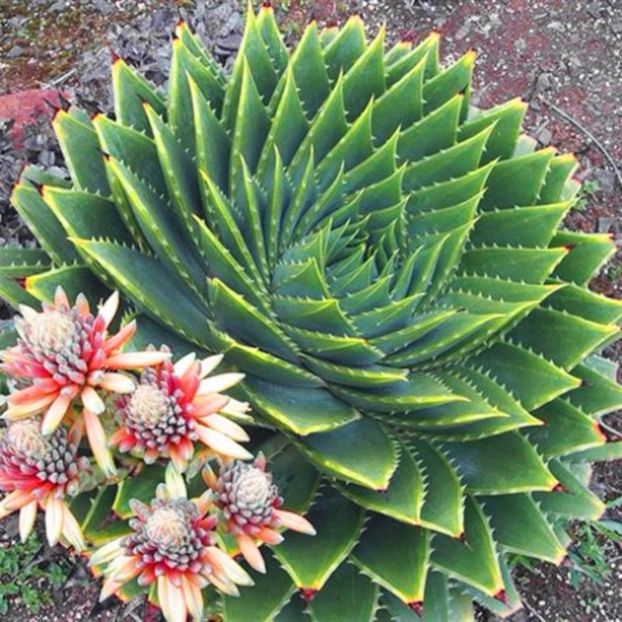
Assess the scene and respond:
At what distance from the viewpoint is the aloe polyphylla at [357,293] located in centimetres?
220

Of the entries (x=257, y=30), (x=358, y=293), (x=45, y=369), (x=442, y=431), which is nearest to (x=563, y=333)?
(x=442, y=431)

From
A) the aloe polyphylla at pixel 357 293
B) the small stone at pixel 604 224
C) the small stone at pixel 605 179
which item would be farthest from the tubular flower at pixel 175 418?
the small stone at pixel 605 179

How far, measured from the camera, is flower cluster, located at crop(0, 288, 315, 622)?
64.9 inches

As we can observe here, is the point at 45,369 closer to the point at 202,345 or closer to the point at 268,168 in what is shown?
the point at 202,345

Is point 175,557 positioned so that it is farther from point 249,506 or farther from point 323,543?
point 323,543

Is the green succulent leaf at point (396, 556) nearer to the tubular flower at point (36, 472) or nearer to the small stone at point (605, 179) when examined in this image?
the tubular flower at point (36, 472)

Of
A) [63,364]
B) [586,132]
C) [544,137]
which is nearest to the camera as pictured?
[63,364]

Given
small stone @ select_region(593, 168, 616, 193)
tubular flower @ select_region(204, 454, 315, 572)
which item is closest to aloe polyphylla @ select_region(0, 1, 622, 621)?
tubular flower @ select_region(204, 454, 315, 572)

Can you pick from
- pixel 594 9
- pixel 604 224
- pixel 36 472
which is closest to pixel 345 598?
pixel 36 472

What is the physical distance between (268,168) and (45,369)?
998mm

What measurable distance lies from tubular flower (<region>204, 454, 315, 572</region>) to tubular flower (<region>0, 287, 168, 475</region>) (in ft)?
0.83

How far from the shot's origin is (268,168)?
2439mm

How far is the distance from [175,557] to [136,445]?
0.22m

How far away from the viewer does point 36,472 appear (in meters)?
1.75
